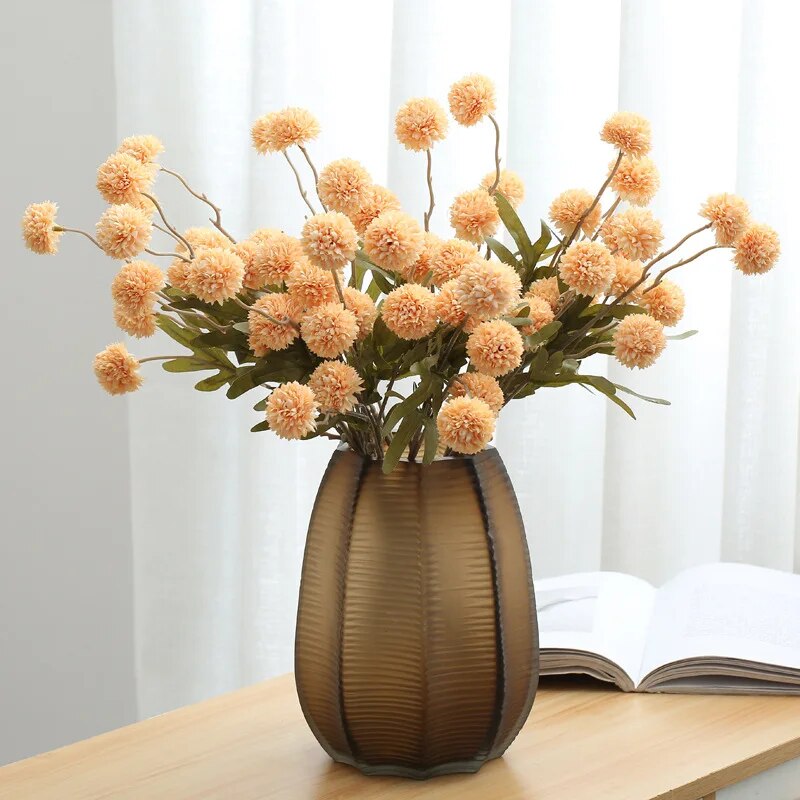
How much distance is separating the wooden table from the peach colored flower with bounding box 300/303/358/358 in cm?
31

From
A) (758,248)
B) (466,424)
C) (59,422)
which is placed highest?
(758,248)

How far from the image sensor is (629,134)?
70 cm

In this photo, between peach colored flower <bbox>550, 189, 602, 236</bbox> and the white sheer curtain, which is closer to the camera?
peach colored flower <bbox>550, 189, 602, 236</bbox>

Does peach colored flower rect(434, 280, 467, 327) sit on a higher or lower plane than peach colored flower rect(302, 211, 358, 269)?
lower

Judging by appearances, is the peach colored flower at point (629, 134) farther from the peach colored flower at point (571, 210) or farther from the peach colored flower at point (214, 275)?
the peach colored flower at point (214, 275)

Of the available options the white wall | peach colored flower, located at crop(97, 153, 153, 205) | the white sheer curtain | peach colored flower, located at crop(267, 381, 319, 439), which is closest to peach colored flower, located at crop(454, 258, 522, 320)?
peach colored flower, located at crop(267, 381, 319, 439)

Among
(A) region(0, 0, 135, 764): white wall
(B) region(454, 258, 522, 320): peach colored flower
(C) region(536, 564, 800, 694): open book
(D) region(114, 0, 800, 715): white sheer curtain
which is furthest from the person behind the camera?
(A) region(0, 0, 135, 764): white wall

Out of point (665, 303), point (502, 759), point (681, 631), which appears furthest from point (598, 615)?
point (665, 303)

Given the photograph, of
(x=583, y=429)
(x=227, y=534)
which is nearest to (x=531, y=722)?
(x=583, y=429)

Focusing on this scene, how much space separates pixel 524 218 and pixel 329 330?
694 mm

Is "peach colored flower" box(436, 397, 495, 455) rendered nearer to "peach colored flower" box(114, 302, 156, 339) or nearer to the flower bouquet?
the flower bouquet

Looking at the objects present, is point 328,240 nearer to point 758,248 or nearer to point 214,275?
point 214,275

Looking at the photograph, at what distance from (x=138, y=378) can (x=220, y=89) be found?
84 cm

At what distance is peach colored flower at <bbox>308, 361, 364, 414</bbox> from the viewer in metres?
0.68
